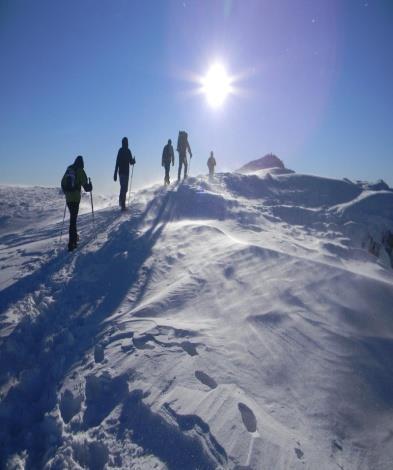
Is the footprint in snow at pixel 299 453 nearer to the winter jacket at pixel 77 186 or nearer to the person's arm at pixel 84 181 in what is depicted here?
the winter jacket at pixel 77 186

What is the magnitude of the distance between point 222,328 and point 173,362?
1020 millimetres

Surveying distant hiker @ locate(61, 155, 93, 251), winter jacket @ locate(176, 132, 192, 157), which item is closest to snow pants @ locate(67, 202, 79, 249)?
distant hiker @ locate(61, 155, 93, 251)

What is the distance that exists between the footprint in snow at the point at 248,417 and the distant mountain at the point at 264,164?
28584 millimetres

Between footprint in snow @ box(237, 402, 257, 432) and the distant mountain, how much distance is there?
2858 centimetres

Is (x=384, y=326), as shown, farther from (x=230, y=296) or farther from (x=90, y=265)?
(x=90, y=265)

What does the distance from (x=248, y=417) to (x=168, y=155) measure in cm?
1512

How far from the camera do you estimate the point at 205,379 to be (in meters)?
4.05

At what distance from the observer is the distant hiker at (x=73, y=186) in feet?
26.8

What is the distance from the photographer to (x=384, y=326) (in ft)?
17.9

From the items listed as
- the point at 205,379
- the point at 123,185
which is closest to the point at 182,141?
the point at 123,185

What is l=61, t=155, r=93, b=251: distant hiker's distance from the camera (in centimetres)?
816

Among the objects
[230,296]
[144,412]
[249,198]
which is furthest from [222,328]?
[249,198]

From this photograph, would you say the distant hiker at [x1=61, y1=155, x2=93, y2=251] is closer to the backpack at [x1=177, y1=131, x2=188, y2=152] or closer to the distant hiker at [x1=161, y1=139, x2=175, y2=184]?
the distant hiker at [x1=161, y1=139, x2=175, y2=184]

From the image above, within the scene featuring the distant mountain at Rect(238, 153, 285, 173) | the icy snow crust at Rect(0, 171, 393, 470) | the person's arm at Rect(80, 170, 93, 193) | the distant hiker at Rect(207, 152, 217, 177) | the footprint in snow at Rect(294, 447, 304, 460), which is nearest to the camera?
the footprint in snow at Rect(294, 447, 304, 460)
